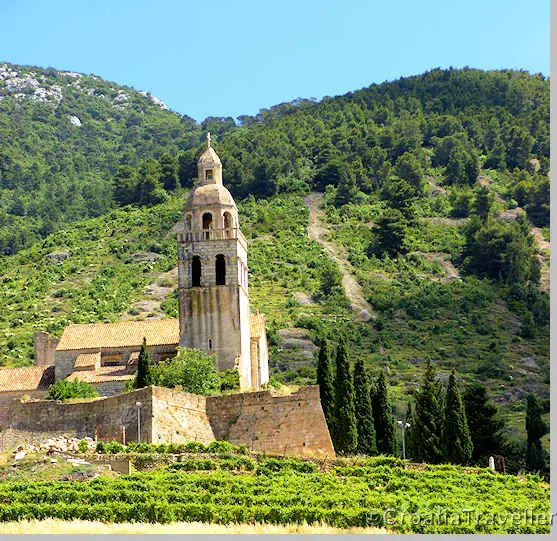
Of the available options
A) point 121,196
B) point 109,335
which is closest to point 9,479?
point 109,335

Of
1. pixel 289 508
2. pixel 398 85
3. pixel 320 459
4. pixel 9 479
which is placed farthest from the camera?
pixel 398 85

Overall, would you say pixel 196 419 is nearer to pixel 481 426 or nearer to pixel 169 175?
pixel 481 426

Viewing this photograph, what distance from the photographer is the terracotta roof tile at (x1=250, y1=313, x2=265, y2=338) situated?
74775 millimetres

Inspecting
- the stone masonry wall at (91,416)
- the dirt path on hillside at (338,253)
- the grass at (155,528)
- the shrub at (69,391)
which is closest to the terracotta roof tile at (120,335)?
the shrub at (69,391)

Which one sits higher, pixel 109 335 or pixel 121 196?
pixel 121 196

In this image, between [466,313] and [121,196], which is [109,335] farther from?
Answer: [121,196]

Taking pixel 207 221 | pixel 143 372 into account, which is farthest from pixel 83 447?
pixel 207 221

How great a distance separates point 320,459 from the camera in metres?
53.3

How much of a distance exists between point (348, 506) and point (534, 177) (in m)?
109

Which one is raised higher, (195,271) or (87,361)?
(195,271)

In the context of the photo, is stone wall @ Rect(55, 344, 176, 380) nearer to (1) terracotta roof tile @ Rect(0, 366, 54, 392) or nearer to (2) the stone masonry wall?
(1) terracotta roof tile @ Rect(0, 366, 54, 392)

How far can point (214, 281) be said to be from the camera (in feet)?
238

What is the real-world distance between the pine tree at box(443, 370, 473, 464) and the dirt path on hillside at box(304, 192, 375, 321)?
50.2 meters

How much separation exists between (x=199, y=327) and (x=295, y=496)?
92.0 feet
